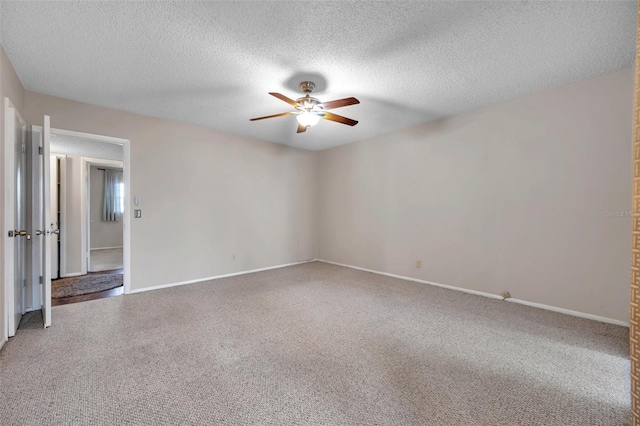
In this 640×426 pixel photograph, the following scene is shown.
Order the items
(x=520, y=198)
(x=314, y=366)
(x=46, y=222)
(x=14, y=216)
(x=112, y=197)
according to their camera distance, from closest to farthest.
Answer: (x=314, y=366) < (x=14, y=216) < (x=46, y=222) < (x=520, y=198) < (x=112, y=197)

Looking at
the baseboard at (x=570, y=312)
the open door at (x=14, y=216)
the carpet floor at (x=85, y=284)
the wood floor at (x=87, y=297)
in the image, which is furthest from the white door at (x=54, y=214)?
the baseboard at (x=570, y=312)

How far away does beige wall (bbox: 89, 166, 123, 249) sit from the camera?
7.86 meters

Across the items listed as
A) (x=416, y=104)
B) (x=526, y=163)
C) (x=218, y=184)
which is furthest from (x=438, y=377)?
(x=218, y=184)

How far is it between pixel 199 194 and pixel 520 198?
179 inches

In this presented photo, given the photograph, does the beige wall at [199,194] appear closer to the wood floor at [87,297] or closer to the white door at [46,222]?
the wood floor at [87,297]

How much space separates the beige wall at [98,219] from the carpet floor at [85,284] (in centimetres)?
377

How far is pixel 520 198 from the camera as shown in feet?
10.8

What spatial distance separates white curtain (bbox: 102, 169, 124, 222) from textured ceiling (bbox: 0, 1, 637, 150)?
5889 millimetres

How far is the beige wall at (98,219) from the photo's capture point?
7863 mm

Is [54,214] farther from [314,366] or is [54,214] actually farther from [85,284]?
[314,366]

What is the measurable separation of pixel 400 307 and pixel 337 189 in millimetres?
3020

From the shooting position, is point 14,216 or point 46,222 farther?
point 46,222

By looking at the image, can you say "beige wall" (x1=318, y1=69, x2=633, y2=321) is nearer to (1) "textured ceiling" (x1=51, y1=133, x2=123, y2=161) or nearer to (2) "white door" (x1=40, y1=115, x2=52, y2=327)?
(2) "white door" (x1=40, y1=115, x2=52, y2=327)

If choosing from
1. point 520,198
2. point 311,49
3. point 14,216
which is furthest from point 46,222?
point 520,198
